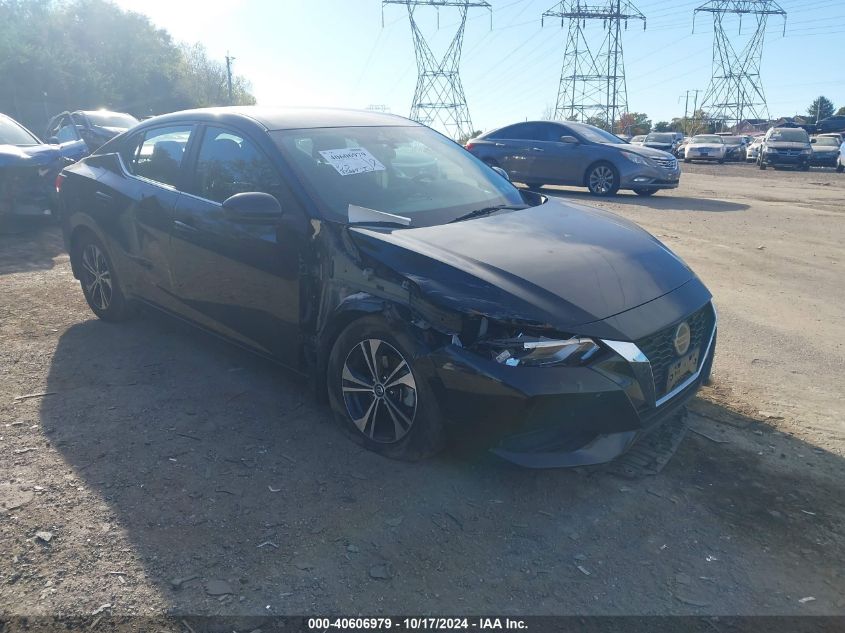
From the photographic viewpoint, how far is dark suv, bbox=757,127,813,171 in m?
26.2

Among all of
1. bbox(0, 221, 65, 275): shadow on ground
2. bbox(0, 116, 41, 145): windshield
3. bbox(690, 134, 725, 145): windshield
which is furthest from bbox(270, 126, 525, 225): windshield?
bbox(690, 134, 725, 145): windshield

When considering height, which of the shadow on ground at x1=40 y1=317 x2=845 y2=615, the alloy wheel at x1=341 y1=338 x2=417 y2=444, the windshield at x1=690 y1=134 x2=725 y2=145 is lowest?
the shadow on ground at x1=40 y1=317 x2=845 y2=615

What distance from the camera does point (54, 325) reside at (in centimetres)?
546

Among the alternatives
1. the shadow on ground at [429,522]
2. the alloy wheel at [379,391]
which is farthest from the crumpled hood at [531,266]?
the shadow on ground at [429,522]

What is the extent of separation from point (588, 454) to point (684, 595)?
64 centimetres

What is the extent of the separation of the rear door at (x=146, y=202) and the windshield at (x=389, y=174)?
1.02 m

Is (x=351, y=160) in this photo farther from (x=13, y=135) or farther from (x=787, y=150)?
(x=787, y=150)

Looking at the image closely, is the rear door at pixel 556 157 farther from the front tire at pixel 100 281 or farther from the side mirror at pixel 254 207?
the side mirror at pixel 254 207

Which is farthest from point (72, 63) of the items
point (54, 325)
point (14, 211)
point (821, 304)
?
point (821, 304)

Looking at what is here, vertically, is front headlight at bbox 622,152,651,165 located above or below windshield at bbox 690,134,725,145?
below

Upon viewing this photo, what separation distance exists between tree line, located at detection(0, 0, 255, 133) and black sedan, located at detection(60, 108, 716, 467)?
3311 centimetres

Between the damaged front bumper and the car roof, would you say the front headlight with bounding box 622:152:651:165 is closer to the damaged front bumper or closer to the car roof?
the car roof

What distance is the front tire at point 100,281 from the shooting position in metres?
5.17

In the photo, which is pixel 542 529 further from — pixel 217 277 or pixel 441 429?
pixel 217 277
